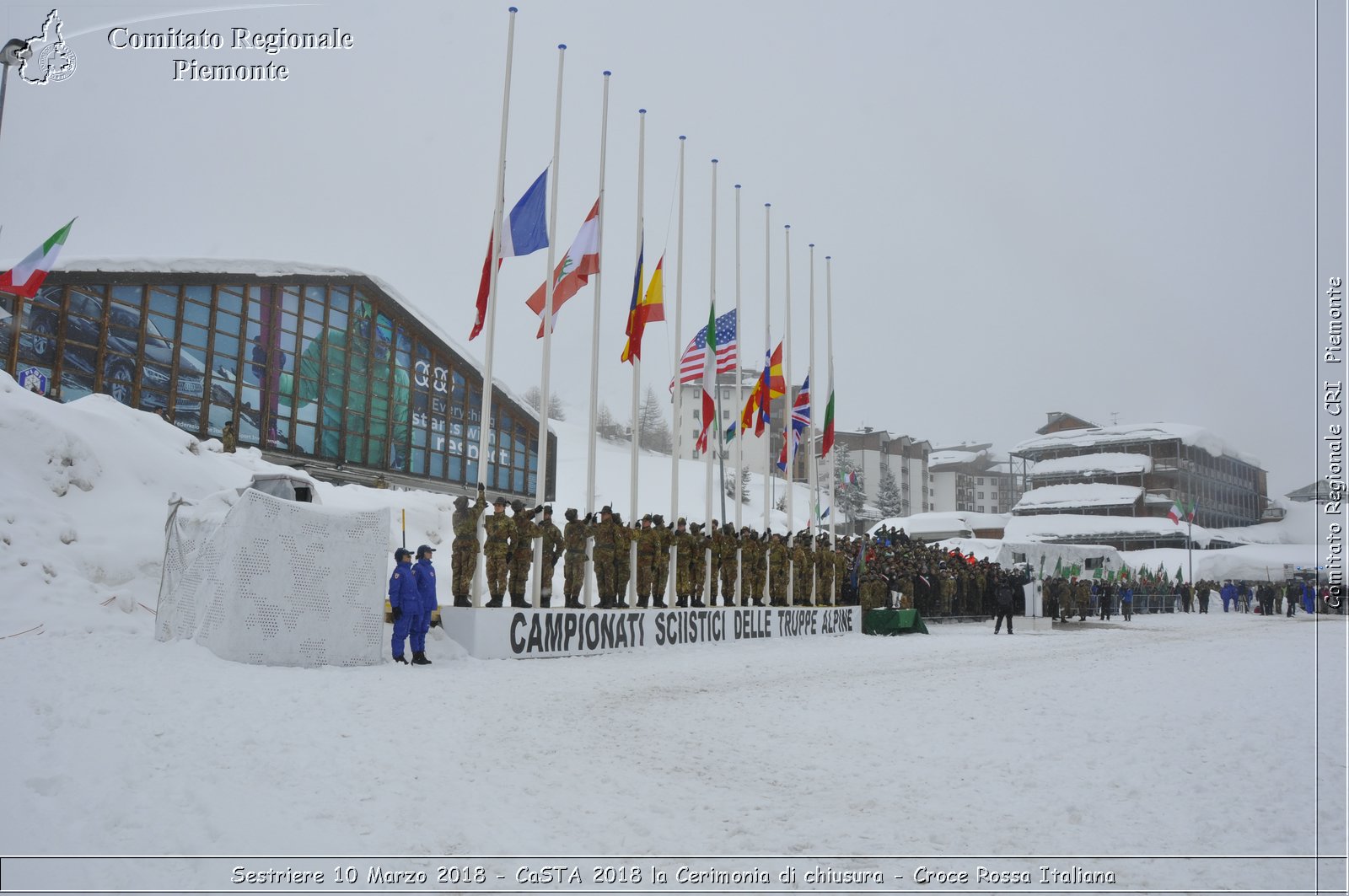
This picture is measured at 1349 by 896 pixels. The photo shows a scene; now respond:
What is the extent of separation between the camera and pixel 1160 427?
7644 centimetres

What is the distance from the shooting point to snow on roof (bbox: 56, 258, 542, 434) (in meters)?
27.1

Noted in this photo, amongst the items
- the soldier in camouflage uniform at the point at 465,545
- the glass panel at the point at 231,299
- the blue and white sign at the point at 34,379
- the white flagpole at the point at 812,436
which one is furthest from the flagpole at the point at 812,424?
the blue and white sign at the point at 34,379

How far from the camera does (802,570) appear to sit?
2598cm

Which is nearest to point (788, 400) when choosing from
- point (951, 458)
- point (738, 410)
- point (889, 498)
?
point (738, 410)

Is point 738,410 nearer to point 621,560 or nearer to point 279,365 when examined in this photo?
point 621,560

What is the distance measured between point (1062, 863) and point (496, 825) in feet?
10.7

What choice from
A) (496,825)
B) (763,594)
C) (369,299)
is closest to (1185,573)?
(763,594)

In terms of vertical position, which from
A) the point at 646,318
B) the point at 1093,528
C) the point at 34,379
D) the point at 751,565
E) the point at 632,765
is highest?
the point at 646,318

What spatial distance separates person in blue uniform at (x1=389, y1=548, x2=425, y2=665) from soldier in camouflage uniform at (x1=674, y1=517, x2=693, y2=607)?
7.94m

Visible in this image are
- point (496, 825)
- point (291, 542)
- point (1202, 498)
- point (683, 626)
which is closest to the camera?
point (496, 825)

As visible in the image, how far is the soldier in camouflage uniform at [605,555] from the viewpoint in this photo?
1803 centimetres

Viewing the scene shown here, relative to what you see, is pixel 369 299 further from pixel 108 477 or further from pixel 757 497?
pixel 757 497

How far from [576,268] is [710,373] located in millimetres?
5094

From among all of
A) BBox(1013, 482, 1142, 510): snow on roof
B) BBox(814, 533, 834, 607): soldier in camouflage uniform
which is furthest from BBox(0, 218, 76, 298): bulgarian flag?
BBox(1013, 482, 1142, 510): snow on roof
